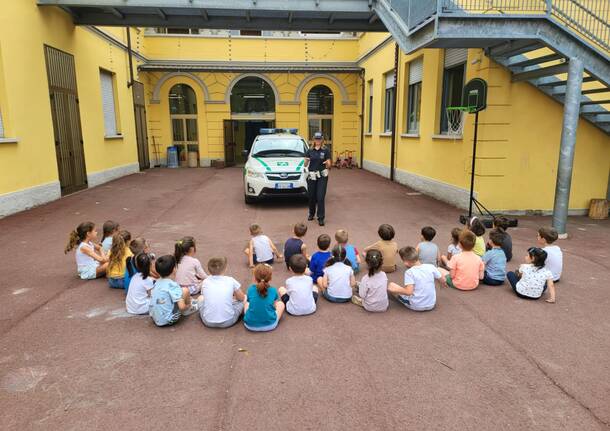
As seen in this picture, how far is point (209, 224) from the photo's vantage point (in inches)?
340

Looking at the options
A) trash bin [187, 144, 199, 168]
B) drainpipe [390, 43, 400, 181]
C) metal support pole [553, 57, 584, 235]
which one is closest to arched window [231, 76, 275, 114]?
trash bin [187, 144, 199, 168]

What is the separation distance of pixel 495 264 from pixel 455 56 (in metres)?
6.91

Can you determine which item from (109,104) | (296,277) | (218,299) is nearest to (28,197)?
(109,104)

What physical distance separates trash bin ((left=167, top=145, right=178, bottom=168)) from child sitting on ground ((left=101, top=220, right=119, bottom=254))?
16.5 meters

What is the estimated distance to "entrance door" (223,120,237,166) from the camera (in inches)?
840

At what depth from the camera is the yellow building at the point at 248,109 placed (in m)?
9.17

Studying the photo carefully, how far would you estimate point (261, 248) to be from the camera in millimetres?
5992

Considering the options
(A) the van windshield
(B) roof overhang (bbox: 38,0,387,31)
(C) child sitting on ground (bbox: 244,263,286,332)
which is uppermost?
(B) roof overhang (bbox: 38,0,387,31)

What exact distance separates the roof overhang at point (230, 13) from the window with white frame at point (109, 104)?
3628 millimetres

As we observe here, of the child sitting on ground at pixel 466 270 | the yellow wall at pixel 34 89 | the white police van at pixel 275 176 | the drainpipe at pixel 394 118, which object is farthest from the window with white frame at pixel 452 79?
the yellow wall at pixel 34 89

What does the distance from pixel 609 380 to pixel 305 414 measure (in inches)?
94.1

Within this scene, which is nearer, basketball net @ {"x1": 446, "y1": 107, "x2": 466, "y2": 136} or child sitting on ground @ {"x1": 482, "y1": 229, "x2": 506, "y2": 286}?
child sitting on ground @ {"x1": 482, "y1": 229, "x2": 506, "y2": 286}

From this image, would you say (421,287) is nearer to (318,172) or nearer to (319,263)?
(319,263)

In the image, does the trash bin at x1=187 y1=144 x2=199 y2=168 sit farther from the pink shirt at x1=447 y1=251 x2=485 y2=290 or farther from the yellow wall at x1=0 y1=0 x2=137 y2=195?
the pink shirt at x1=447 y1=251 x2=485 y2=290
